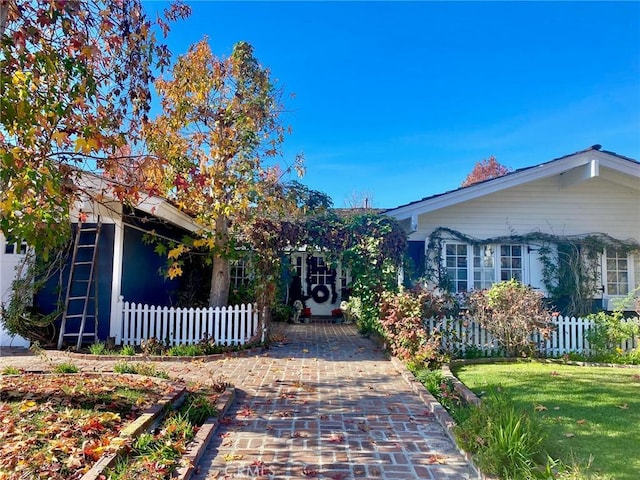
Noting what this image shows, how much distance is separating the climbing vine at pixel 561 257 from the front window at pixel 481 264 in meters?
0.21

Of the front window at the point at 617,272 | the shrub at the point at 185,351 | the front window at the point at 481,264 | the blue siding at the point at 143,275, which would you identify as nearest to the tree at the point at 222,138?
the blue siding at the point at 143,275

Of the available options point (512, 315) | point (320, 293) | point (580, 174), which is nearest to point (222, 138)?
point (512, 315)

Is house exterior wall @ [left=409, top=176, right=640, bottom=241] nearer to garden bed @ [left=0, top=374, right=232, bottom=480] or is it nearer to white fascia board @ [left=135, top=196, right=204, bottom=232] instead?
white fascia board @ [left=135, top=196, right=204, bottom=232]

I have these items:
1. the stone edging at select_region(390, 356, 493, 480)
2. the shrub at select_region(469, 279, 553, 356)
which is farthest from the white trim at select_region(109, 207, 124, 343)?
the shrub at select_region(469, 279, 553, 356)

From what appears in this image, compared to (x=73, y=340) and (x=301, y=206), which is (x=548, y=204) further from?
(x=73, y=340)

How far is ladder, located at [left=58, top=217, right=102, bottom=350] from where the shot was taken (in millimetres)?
9352

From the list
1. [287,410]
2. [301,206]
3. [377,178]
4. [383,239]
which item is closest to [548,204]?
[383,239]

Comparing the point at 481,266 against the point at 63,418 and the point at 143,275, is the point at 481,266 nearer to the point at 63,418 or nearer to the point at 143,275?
the point at 143,275

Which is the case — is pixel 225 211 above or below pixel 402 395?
above

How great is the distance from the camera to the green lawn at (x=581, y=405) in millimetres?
3924

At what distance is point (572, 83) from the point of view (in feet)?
40.2

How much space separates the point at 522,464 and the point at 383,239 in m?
7.48

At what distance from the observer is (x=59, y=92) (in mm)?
4902

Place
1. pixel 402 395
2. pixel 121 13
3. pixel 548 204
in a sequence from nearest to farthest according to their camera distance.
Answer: pixel 121 13 < pixel 402 395 < pixel 548 204
